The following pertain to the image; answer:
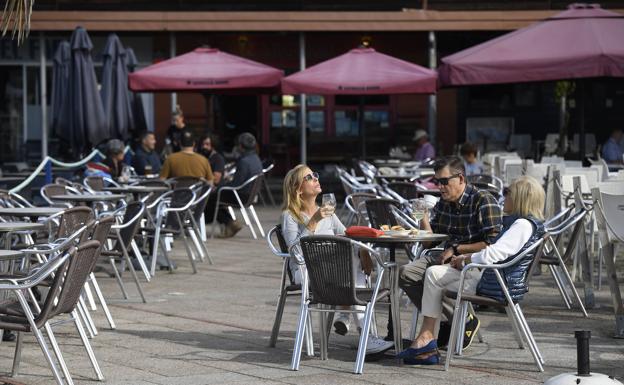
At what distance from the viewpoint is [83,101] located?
65.3 feet

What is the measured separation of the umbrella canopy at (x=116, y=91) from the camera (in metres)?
20.7

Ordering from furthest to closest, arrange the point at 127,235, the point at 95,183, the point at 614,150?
the point at 614,150, the point at 95,183, the point at 127,235

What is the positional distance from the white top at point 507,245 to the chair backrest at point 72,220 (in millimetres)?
3151

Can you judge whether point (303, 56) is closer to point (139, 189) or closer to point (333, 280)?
point (139, 189)

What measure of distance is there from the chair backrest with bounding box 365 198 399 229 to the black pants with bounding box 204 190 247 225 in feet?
20.5

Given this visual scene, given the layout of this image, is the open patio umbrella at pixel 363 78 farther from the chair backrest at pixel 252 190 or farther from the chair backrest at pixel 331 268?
the chair backrest at pixel 331 268

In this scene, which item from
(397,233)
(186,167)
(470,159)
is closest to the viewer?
(397,233)

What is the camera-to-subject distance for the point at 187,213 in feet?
46.9

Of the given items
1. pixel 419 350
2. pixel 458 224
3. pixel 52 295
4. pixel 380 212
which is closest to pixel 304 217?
pixel 458 224

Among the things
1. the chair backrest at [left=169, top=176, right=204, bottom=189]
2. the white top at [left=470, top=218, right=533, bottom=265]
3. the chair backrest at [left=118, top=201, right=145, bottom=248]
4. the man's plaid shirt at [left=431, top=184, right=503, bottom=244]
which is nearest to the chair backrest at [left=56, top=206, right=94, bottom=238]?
the chair backrest at [left=118, top=201, right=145, bottom=248]

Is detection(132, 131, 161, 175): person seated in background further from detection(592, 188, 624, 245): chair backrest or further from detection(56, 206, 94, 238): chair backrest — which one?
detection(592, 188, 624, 245): chair backrest

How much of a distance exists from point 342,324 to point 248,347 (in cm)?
67

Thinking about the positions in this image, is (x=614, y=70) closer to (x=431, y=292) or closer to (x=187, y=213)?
(x=187, y=213)

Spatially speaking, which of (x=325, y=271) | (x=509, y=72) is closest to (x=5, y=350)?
(x=325, y=271)
